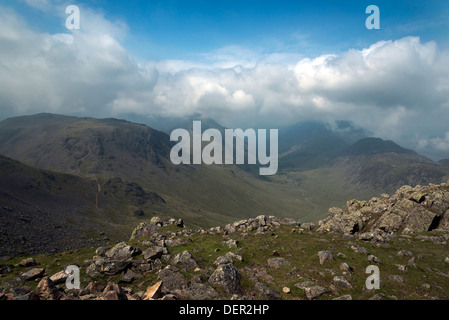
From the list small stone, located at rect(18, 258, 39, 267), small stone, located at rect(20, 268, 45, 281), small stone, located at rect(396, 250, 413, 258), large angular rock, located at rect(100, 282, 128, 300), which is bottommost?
small stone, located at rect(18, 258, 39, 267)

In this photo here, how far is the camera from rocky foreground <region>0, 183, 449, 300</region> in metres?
18.9

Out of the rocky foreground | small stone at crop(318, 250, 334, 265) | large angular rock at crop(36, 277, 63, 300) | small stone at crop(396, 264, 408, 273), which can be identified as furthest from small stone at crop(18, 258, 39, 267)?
small stone at crop(396, 264, 408, 273)

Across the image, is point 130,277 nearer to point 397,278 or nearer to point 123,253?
point 123,253

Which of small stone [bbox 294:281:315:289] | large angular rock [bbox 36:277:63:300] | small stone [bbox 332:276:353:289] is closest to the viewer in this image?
large angular rock [bbox 36:277:63:300]

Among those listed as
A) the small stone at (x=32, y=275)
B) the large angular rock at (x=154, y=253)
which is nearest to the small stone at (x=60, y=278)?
the small stone at (x=32, y=275)

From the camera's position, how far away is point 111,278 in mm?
22141

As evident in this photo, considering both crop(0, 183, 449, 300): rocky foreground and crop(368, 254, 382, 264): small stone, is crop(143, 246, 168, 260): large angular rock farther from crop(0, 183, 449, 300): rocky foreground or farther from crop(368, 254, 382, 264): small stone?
crop(368, 254, 382, 264): small stone

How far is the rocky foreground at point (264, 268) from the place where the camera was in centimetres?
1886

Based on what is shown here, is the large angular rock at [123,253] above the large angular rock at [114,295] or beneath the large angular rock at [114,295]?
beneath

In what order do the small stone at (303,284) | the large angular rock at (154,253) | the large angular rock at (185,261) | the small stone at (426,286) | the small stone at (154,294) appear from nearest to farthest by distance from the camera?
the small stone at (154,294) < the small stone at (303,284) < the small stone at (426,286) < the large angular rock at (185,261) < the large angular rock at (154,253)

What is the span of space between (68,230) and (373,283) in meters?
184

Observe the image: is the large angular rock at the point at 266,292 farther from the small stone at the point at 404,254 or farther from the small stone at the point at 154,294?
the small stone at the point at 404,254

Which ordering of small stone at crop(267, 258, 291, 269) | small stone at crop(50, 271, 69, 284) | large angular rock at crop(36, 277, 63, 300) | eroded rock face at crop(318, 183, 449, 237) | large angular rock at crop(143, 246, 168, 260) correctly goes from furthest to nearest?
eroded rock face at crop(318, 183, 449, 237) → large angular rock at crop(143, 246, 168, 260) → small stone at crop(267, 258, 291, 269) → small stone at crop(50, 271, 69, 284) → large angular rock at crop(36, 277, 63, 300)

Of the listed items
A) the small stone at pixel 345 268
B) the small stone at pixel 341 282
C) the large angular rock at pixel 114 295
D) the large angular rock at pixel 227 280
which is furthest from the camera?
the small stone at pixel 345 268
